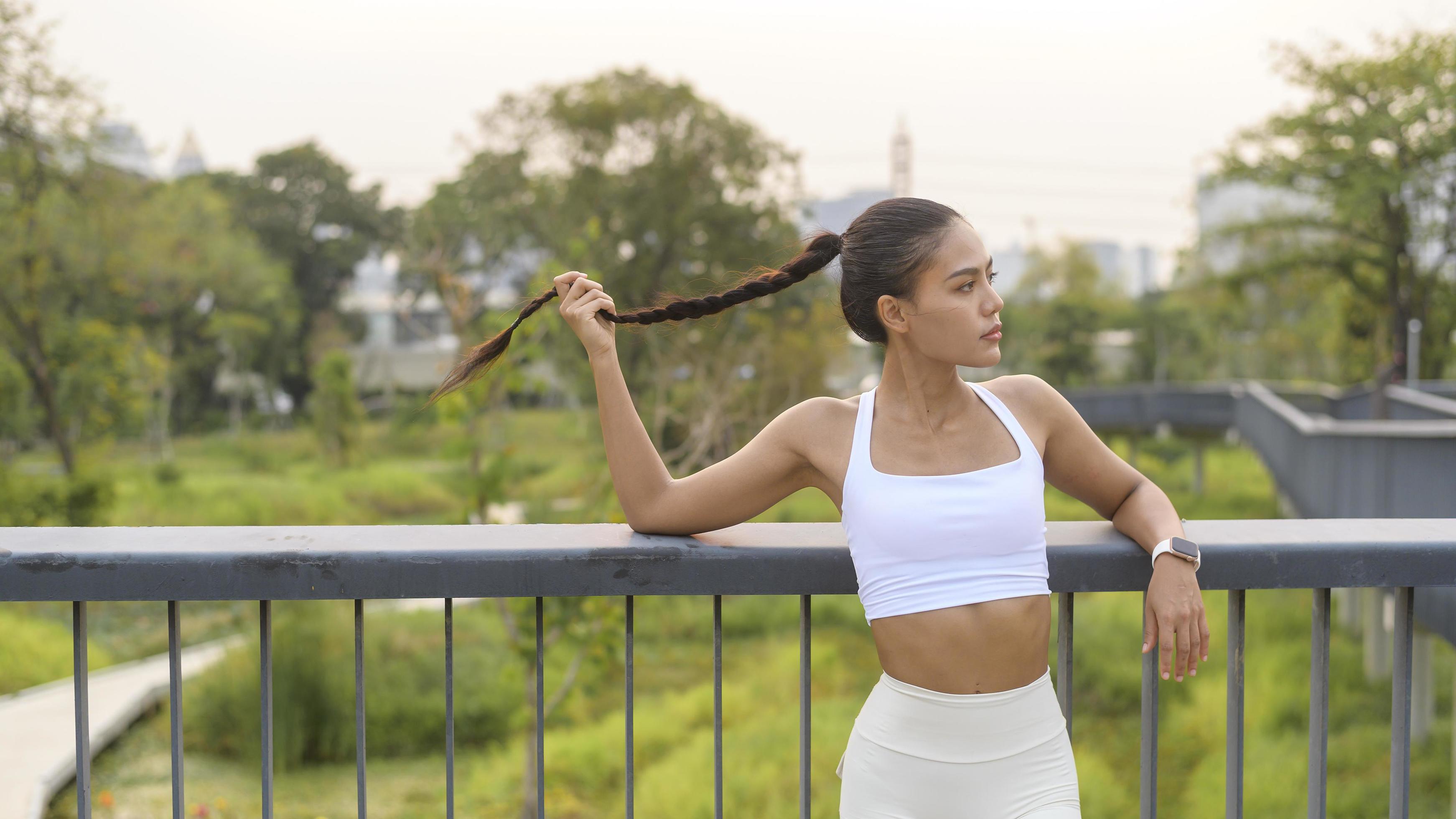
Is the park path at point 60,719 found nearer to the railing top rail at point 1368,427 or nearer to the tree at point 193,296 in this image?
the railing top rail at point 1368,427

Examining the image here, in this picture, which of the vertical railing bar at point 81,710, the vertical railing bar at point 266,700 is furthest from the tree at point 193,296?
the vertical railing bar at point 266,700

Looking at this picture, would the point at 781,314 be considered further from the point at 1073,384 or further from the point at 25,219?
the point at 1073,384

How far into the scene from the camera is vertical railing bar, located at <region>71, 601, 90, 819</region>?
77.4 inches

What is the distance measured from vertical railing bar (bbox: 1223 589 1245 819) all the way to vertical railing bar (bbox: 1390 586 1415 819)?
244 millimetres

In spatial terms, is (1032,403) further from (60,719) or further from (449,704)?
(60,719)

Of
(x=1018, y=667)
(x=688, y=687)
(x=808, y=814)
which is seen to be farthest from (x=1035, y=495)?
(x=688, y=687)

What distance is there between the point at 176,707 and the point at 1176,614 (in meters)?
1.64

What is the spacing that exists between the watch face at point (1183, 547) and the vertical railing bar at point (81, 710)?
5.85ft

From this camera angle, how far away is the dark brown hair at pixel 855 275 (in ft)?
6.77

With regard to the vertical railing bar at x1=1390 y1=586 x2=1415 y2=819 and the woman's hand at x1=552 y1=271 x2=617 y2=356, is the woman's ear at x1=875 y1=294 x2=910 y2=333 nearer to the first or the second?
the woman's hand at x1=552 y1=271 x2=617 y2=356

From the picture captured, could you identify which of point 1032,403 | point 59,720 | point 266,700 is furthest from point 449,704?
point 59,720

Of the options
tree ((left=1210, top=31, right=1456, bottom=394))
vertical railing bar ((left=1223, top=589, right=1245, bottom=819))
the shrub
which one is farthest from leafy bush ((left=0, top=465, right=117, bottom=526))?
tree ((left=1210, top=31, right=1456, bottom=394))

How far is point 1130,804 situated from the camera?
375 inches

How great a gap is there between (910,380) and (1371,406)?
2313cm
